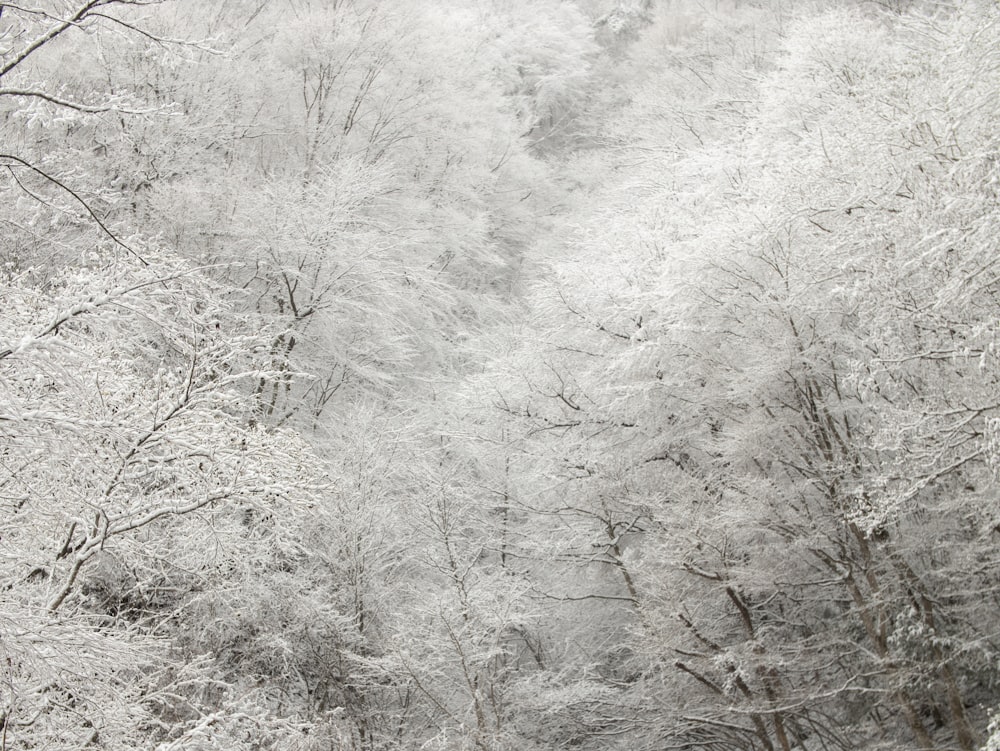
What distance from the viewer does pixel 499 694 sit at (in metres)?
9.31

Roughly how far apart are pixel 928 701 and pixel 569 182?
19.0 m

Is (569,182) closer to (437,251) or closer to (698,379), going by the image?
(437,251)

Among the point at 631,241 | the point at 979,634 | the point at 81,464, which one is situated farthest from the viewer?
the point at 631,241

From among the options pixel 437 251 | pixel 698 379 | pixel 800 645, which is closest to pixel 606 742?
pixel 800 645

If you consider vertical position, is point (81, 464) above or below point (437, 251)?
above

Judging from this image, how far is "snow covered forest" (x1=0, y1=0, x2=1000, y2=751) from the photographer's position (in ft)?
14.1

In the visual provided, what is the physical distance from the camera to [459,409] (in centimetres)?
1474

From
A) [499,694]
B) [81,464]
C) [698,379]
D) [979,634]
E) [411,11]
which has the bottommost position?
[499,694]

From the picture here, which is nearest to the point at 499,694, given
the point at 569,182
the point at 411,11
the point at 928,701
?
the point at 928,701

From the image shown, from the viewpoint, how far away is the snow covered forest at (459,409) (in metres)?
4.30

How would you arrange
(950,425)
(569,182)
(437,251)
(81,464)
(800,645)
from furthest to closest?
(569,182) < (437,251) < (800,645) < (950,425) < (81,464)

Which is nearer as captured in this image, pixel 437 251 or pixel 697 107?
pixel 437 251

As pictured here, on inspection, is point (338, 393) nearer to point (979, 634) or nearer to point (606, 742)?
point (606, 742)

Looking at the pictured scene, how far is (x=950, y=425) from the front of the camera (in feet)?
18.4
